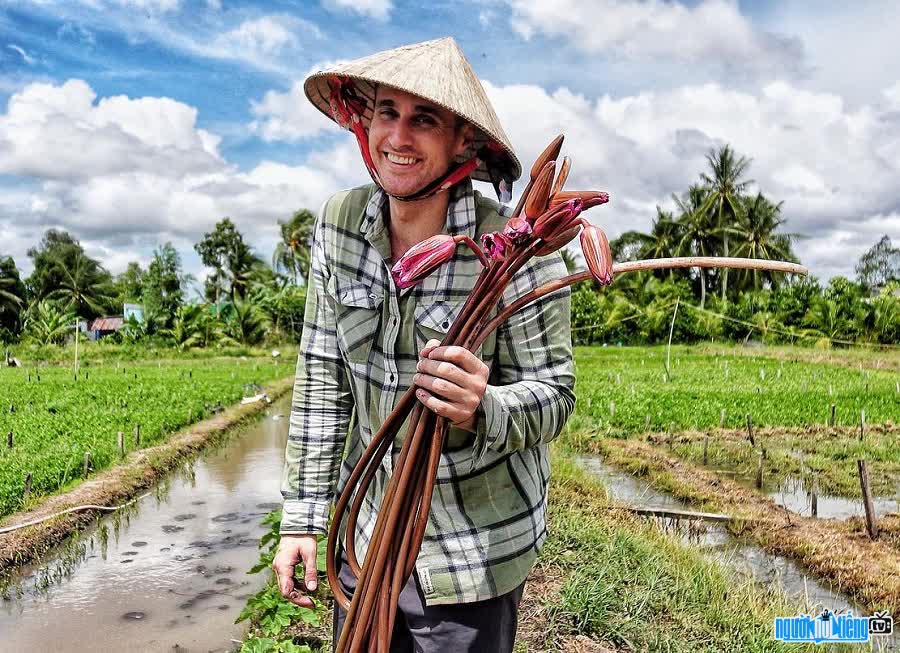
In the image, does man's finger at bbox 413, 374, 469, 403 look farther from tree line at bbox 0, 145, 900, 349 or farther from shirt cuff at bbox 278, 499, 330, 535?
tree line at bbox 0, 145, 900, 349

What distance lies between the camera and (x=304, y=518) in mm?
1268

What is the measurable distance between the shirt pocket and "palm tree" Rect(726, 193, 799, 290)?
22.2 m

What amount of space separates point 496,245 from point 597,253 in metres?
0.10

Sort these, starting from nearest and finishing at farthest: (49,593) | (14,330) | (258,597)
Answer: (258,597) < (49,593) < (14,330)

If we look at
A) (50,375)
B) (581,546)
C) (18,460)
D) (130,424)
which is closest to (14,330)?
(50,375)

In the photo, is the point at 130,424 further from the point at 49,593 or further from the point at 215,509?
the point at 49,593

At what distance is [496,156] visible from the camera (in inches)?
44.9

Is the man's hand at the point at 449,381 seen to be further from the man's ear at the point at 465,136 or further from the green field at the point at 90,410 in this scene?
the green field at the point at 90,410

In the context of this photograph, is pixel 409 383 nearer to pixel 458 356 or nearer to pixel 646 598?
pixel 458 356

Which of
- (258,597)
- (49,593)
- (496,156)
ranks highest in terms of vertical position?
(496,156)

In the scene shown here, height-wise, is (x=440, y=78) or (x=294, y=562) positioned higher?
(x=440, y=78)

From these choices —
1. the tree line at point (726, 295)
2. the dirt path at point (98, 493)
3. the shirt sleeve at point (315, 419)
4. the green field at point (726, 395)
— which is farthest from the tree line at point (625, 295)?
the shirt sleeve at point (315, 419)

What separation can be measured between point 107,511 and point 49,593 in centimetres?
127

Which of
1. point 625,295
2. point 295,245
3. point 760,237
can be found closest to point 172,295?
point 295,245
